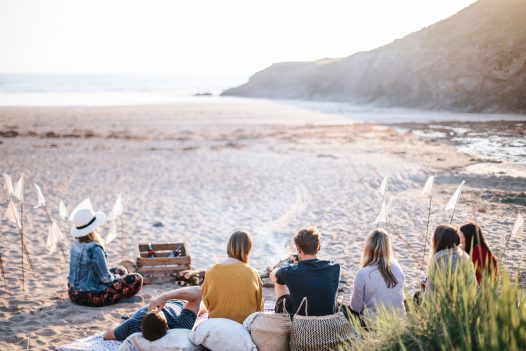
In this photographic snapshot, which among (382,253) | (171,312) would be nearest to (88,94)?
(171,312)

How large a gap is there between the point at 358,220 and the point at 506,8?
52154mm

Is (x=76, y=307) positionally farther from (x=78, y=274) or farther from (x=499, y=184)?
(x=499, y=184)

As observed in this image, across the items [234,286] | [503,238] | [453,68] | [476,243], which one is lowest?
[503,238]

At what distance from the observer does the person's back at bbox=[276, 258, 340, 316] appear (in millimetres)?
4621

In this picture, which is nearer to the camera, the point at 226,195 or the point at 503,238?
the point at 503,238

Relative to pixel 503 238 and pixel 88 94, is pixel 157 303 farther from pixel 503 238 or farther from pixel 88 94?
pixel 88 94

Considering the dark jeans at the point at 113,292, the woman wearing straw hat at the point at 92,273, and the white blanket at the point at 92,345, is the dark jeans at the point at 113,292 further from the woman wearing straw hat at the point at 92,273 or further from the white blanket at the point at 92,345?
the white blanket at the point at 92,345

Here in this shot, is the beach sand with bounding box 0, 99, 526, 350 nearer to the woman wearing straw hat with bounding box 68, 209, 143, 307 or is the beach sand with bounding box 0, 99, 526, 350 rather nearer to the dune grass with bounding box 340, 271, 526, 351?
the woman wearing straw hat with bounding box 68, 209, 143, 307

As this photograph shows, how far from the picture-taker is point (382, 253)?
4.96 meters

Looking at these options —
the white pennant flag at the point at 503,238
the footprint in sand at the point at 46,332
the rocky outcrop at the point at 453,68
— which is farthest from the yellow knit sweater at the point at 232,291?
the rocky outcrop at the point at 453,68

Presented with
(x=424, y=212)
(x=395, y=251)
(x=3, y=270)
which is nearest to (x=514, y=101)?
(x=424, y=212)

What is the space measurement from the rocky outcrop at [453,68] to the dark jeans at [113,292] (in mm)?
40300

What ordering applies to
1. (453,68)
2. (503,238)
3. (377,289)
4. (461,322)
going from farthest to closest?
(453,68)
(503,238)
(377,289)
(461,322)

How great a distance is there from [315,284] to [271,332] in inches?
23.1
